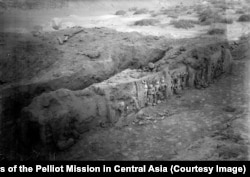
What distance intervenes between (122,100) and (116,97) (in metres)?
0.18

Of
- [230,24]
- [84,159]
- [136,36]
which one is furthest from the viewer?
[230,24]

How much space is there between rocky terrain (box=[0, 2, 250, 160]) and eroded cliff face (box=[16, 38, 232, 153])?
2 centimetres

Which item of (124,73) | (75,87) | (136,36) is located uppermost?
(136,36)

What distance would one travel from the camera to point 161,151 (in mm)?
5805

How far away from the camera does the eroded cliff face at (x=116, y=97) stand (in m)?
5.96

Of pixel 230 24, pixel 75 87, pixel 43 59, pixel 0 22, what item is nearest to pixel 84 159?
pixel 75 87

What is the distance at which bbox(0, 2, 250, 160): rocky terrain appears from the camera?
588 cm

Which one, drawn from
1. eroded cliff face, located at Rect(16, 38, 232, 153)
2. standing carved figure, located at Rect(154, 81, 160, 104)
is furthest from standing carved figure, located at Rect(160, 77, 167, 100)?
standing carved figure, located at Rect(154, 81, 160, 104)

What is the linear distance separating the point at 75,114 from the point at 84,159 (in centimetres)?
102

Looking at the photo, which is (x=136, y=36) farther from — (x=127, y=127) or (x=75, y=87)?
(x=127, y=127)
